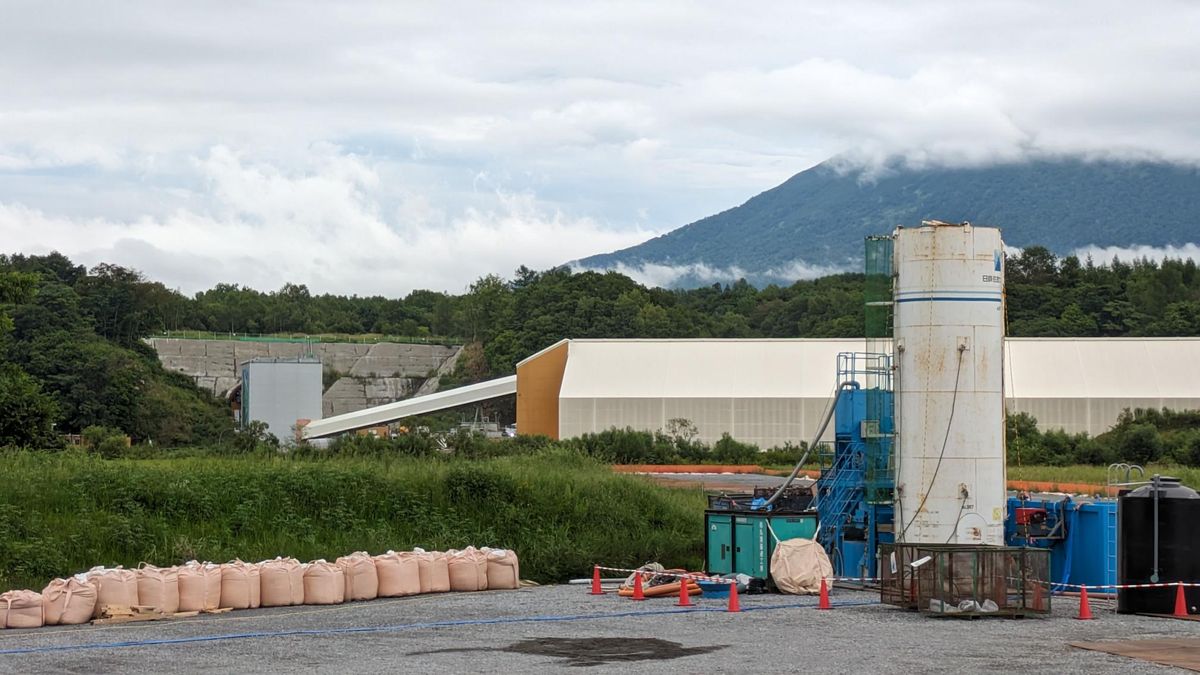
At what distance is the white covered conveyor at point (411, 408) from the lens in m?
79.3

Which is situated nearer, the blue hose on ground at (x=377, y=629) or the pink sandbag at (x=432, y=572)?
the blue hose on ground at (x=377, y=629)

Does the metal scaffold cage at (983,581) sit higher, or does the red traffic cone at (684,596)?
the metal scaffold cage at (983,581)

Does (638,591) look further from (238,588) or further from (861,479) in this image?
(238,588)

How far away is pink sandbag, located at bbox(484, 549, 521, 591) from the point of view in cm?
2617

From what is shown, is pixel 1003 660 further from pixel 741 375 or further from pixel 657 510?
pixel 741 375

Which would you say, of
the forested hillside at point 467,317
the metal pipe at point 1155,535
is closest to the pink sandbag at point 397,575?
the metal pipe at point 1155,535

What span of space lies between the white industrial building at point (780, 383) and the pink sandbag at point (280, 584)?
→ 49681 mm

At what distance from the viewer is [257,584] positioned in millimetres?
23000

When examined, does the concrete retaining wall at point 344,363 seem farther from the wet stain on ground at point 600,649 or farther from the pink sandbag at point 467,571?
the wet stain on ground at point 600,649

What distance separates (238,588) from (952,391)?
1240cm

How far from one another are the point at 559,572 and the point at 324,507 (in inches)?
194

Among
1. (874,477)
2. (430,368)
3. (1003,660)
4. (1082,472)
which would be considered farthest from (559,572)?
(430,368)

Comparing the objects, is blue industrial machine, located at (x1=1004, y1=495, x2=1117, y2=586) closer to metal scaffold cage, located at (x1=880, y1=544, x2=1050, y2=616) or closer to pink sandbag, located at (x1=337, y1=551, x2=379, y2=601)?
metal scaffold cage, located at (x1=880, y1=544, x2=1050, y2=616)

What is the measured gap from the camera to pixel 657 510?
33.0 metres
